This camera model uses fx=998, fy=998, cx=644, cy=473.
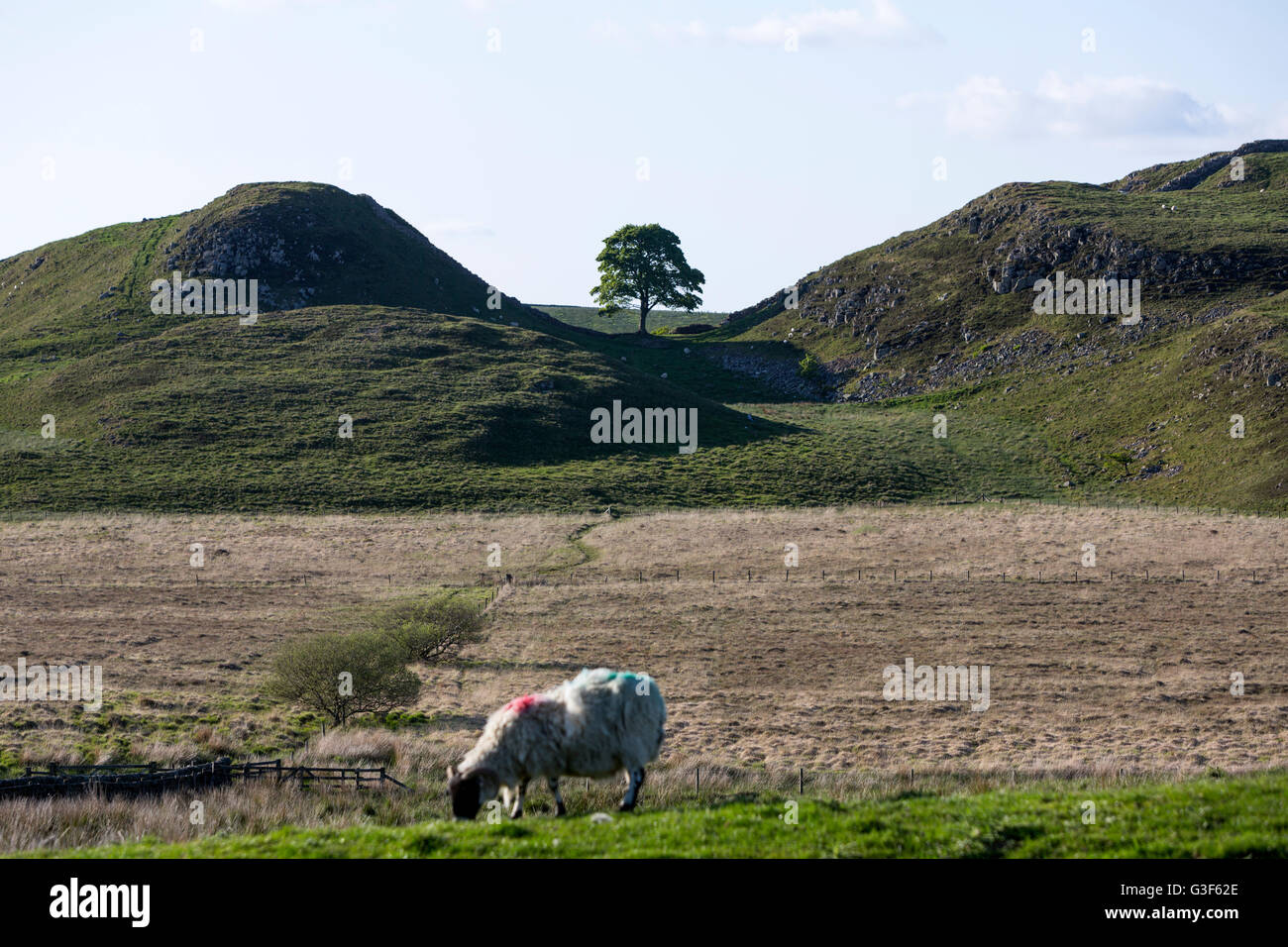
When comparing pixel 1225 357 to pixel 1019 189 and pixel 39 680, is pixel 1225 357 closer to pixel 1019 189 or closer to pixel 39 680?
pixel 1019 189

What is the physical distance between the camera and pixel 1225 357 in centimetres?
8662

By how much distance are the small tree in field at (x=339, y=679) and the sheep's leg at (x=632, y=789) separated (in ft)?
52.9

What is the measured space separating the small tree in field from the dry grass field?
3.27 feet

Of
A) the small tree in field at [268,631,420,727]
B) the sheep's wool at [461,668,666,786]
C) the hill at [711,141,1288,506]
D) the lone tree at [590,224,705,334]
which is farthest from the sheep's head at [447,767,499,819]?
the lone tree at [590,224,705,334]

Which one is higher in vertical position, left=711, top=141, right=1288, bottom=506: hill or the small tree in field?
left=711, top=141, right=1288, bottom=506: hill

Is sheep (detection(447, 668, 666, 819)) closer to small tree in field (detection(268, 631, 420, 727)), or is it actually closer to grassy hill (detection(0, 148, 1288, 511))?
small tree in field (detection(268, 631, 420, 727))

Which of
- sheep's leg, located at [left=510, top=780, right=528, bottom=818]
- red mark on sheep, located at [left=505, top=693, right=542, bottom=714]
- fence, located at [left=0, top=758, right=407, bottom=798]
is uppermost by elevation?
red mark on sheep, located at [left=505, top=693, right=542, bottom=714]

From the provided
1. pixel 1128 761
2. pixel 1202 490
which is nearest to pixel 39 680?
pixel 1128 761

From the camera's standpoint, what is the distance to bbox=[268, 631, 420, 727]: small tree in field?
28859 millimetres

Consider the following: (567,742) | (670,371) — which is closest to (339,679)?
(567,742)

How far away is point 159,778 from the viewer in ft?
63.0

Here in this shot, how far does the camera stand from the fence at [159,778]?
18.5 metres

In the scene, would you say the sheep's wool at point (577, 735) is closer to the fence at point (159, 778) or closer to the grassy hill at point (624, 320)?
the fence at point (159, 778)

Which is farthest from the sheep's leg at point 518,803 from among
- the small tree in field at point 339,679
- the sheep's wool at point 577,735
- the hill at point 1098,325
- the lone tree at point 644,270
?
the lone tree at point 644,270
